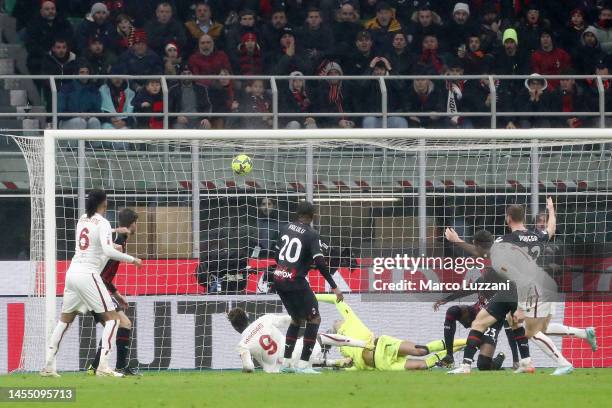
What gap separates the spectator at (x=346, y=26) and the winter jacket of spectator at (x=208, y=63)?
1.64m

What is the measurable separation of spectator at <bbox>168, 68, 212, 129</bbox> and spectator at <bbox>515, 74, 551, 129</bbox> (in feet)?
13.8

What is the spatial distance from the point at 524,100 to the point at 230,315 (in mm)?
5825

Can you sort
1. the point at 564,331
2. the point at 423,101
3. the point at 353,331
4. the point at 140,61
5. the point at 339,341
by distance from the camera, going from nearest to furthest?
the point at 339,341 → the point at 353,331 → the point at 564,331 → the point at 423,101 → the point at 140,61

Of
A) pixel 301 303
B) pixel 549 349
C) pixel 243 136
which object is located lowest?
pixel 549 349

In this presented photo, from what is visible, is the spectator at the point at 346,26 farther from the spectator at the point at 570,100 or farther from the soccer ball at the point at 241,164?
the soccer ball at the point at 241,164

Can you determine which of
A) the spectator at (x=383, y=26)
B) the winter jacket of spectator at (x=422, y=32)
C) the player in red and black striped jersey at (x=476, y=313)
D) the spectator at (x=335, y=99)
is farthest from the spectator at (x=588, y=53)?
the player in red and black striped jersey at (x=476, y=313)

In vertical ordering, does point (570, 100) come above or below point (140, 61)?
below

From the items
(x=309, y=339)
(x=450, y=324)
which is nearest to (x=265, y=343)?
(x=309, y=339)

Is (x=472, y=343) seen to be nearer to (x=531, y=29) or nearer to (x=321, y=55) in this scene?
(x=321, y=55)

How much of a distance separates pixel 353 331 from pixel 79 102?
16.4 feet

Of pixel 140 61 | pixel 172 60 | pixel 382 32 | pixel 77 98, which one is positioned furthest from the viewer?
pixel 382 32

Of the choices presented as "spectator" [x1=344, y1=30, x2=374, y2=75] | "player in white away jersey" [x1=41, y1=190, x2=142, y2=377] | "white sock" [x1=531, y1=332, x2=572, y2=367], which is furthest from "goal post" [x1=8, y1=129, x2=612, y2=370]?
"player in white away jersey" [x1=41, y1=190, x2=142, y2=377]

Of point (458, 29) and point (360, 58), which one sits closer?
point (360, 58)

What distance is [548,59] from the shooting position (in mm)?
20250
